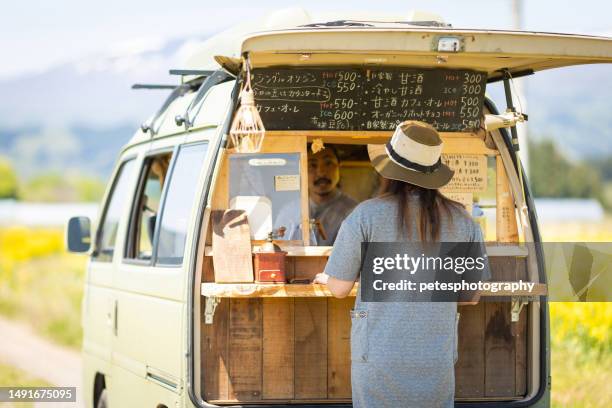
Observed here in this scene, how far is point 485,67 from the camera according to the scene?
270 inches

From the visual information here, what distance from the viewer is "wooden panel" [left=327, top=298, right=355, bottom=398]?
658 centimetres

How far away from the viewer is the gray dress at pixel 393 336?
5.55m

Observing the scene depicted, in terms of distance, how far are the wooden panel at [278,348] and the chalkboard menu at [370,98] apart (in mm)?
940

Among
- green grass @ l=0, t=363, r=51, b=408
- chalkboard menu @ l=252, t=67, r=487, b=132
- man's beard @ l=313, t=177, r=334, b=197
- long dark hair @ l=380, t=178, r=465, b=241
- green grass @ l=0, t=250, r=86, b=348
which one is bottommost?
green grass @ l=0, t=363, r=51, b=408

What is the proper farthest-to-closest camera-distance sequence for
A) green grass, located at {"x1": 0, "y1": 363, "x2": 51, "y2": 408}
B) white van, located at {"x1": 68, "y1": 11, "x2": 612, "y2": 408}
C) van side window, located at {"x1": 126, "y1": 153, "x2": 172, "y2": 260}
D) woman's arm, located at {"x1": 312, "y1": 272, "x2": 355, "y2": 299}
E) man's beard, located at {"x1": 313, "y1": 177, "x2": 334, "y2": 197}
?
green grass, located at {"x1": 0, "y1": 363, "x2": 51, "y2": 408} → man's beard, located at {"x1": 313, "y1": 177, "x2": 334, "y2": 197} → van side window, located at {"x1": 126, "y1": 153, "x2": 172, "y2": 260} → white van, located at {"x1": 68, "y1": 11, "x2": 612, "y2": 408} → woman's arm, located at {"x1": 312, "y1": 272, "x2": 355, "y2": 299}

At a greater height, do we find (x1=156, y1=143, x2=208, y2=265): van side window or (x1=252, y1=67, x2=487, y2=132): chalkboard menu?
(x1=252, y1=67, x2=487, y2=132): chalkboard menu

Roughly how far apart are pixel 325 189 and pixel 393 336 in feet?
12.3

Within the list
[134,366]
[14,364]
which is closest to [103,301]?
[134,366]

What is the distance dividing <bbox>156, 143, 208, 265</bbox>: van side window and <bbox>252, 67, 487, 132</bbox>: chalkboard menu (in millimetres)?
475

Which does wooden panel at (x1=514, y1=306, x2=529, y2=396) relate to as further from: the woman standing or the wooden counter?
the woman standing

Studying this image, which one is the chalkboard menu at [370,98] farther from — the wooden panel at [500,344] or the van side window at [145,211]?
the van side window at [145,211]

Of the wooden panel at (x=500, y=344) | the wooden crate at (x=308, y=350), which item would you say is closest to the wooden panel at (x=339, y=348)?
the wooden crate at (x=308, y=350)

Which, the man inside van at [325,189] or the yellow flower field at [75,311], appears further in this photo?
the yellow flower field at [75,311]

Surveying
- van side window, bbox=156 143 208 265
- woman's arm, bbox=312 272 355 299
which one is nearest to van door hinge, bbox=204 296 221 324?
van side window, bbox=156 143 208 265
